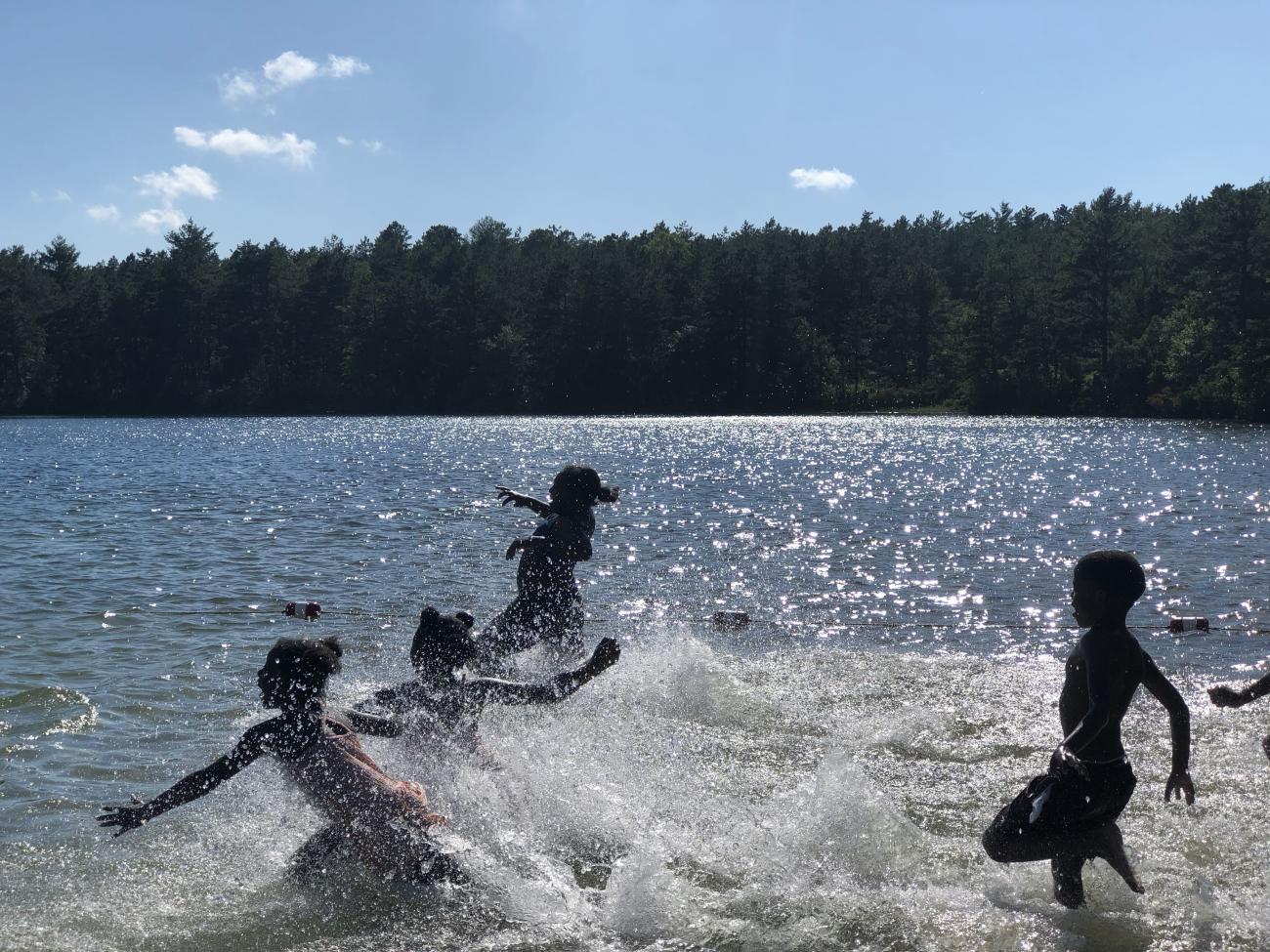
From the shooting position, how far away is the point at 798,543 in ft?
73.2

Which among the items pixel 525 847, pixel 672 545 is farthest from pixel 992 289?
pixel 525 847

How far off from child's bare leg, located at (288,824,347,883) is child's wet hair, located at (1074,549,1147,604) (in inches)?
148

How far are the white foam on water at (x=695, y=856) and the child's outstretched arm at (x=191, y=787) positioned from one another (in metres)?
0.91

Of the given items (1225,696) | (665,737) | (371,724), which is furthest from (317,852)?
(1225,696)

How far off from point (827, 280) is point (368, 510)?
91222 millimetres

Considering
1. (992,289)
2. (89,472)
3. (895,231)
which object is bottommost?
(89,472)

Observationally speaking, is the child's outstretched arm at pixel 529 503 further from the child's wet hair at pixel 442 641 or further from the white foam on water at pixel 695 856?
the child's wet hair at pixel 442 641

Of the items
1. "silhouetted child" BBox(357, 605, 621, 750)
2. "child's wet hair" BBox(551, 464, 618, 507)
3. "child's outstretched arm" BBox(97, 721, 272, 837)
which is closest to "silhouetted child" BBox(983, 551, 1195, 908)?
"silhouetted child" BBox(357, 605, 621, 750)

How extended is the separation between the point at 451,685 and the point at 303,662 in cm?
111

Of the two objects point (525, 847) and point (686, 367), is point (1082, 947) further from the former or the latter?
point (686, 367)

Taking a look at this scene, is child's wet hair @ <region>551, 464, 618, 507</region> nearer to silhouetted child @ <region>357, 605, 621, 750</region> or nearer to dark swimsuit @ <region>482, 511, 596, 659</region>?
dark swimsuit @ <region>482, 511, 596, 659</region>

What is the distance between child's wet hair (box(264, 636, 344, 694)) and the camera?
5.72m

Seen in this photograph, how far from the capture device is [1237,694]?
224 inches

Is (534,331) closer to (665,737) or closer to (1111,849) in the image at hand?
→ (665,737)
